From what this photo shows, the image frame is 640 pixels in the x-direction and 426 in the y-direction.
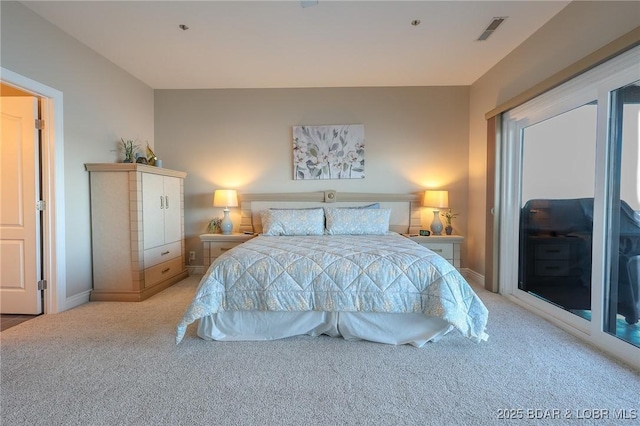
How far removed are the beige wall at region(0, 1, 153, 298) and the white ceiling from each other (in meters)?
0.14

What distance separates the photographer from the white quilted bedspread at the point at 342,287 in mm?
1963

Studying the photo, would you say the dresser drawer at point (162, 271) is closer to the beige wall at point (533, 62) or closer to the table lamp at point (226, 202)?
the table lamp at point (226, 202)

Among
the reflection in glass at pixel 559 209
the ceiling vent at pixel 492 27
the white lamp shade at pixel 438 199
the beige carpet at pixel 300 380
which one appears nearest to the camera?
the beige carpet at pixel 300 380

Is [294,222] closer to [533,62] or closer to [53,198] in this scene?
[53,198]

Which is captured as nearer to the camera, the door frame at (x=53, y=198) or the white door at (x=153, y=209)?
the door frame at (x=53, y=198)

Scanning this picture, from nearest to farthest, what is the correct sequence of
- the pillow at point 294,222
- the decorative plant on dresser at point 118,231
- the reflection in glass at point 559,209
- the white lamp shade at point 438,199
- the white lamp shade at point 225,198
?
the reflection in glass at point 559,209 → the decorative plant on dresser at point 118,231 → the pillow at point 294,222 → the white lamp shade at point 438,199 → the white lamp shade at point 225,198

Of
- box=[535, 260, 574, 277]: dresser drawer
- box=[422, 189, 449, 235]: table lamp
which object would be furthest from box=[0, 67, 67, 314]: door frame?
box=[535, 260, 574, 277]: dresser drawer

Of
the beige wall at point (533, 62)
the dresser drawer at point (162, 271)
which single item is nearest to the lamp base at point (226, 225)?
the dresser drawer at point (162, 271)

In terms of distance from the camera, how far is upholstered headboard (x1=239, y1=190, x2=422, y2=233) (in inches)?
156

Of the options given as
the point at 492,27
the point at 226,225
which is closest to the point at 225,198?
the point at 226,225

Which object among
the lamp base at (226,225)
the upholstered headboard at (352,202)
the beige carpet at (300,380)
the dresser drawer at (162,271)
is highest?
the upholstered headboard at (352,202)

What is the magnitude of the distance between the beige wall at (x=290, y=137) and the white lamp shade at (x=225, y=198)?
265 millimetres

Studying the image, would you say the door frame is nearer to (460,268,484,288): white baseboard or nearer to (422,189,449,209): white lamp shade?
(422,189,449,209): white lamp shade

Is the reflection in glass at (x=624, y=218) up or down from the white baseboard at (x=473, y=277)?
up
